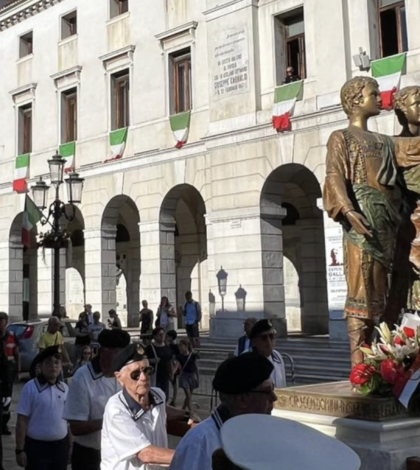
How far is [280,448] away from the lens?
1899mm

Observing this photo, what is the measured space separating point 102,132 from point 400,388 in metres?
22.3

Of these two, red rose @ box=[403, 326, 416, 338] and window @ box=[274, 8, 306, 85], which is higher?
window @ box=[274, 8, 306, 85]

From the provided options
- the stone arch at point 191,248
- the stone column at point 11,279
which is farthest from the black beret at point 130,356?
the stone column at point 11,279

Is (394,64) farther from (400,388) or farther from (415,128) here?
(400,388)

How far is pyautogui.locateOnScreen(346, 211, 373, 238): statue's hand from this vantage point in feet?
17.1

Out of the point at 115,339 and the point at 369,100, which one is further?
the point at 369,100

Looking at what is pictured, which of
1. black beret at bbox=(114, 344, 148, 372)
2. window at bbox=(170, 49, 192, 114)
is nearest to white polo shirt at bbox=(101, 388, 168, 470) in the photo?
black beret at bbox=(114, 344, 148, 372)

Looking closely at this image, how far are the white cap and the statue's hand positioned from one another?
329 cm

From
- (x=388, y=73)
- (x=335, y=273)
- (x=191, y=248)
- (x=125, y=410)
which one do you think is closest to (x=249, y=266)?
(x=335, y=273)

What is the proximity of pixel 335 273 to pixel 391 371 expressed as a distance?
13.6 metres

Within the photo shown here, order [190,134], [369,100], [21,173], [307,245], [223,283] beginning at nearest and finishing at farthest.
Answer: [369,100], [223,283], [190,134], [307,245], [21,173]

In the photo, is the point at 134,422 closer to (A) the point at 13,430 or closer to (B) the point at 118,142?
(A) the point at 13,430

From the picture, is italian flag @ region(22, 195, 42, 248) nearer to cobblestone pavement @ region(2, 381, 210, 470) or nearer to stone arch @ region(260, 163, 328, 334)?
cobblestone pavement @ region(2, 381, 210, 470)

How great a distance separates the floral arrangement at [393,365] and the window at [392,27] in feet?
47.1
